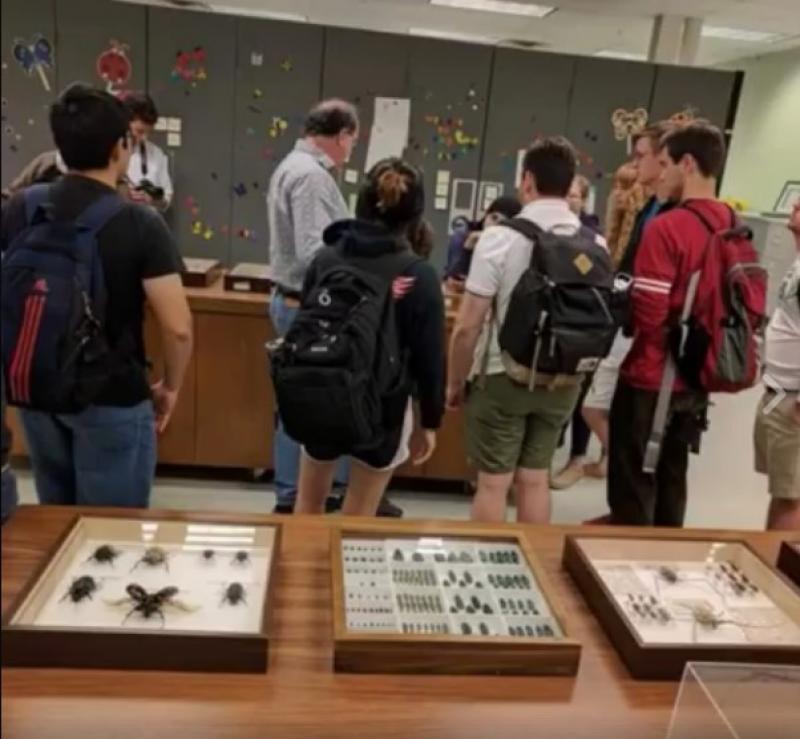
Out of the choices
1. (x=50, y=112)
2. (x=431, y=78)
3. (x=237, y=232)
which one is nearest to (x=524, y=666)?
(x=50, y=112)

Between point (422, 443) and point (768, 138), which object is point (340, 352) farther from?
point (768, 138)

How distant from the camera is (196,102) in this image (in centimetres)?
411

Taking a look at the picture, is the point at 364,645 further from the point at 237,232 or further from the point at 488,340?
the point at 237,232

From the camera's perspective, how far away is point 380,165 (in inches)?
71.9

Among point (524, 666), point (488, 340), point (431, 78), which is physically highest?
point (431, 78)

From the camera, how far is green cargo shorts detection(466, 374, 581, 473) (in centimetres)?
218

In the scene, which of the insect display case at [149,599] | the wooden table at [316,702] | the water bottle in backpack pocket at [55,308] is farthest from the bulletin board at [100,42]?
the wooden table at [316,702]

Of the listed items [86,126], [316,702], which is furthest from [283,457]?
[316,702]

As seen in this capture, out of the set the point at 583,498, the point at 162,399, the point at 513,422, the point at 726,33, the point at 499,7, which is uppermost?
the point at 499,7

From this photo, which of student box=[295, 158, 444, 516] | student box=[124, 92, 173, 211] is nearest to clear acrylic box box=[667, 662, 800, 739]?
student box=[295, 158, 444, 516]

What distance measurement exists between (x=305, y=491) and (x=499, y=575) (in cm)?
93

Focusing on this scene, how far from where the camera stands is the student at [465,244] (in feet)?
11.0

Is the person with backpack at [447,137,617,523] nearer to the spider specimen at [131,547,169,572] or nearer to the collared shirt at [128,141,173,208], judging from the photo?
the spider specimen at [131,547,169,572]

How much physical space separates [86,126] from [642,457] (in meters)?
1.78
